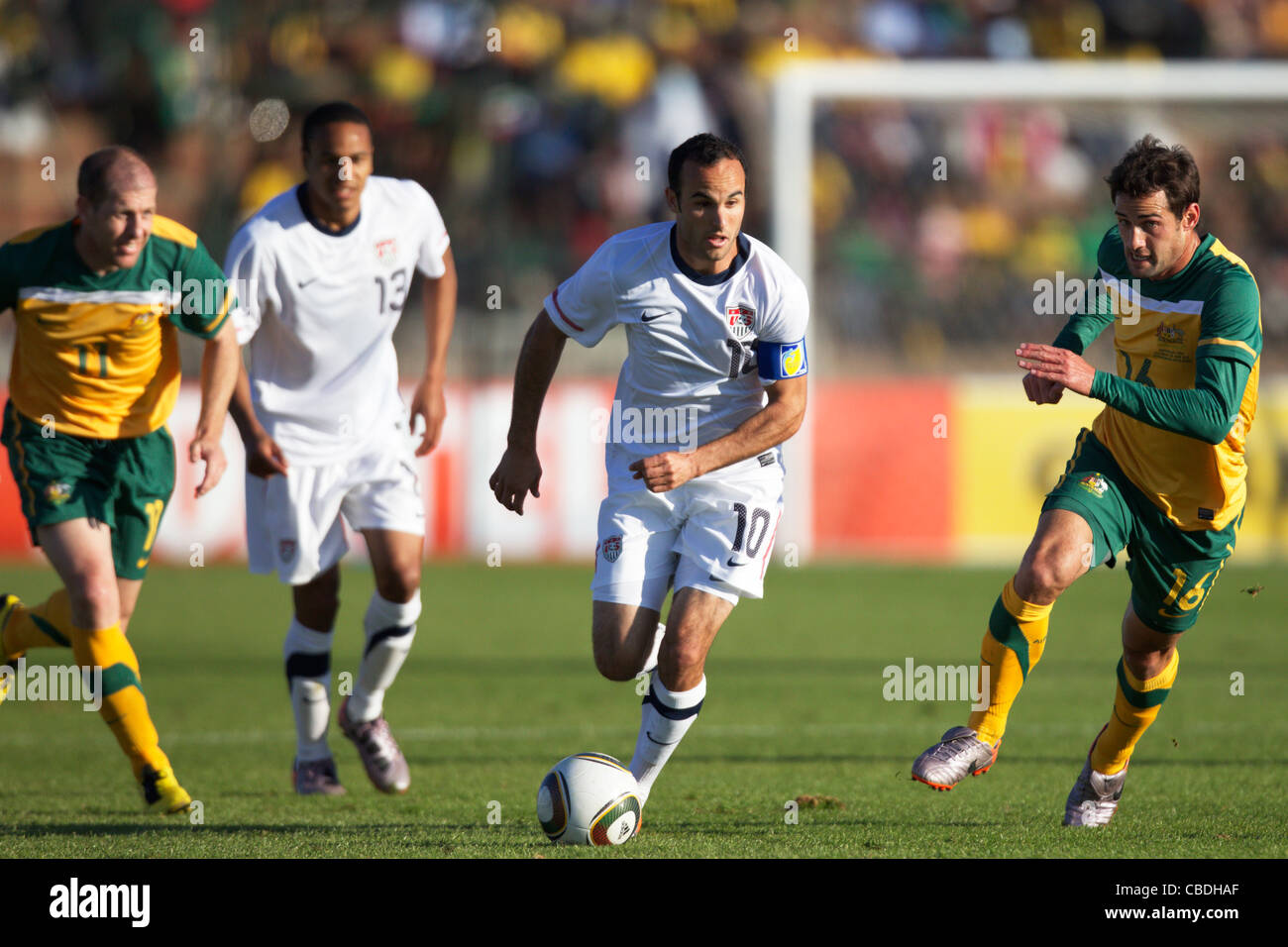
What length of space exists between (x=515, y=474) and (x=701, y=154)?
4.14ft

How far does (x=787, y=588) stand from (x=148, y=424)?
29.2ft

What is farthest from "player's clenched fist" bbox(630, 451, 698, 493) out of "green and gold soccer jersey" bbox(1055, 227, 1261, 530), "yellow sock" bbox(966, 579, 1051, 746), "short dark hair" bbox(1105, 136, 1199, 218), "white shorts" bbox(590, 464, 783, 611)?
"short dark hair" bbox(1105, 136, 1199, 218)

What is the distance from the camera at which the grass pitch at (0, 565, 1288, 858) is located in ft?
17.7

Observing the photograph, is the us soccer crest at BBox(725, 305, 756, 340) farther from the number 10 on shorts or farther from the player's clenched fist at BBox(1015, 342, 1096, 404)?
the player's clenched fist at BBox(1015, 342, 1096, 404)

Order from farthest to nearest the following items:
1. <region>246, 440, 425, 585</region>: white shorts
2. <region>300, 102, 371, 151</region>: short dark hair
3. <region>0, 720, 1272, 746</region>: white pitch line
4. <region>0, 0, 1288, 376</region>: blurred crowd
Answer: <region>0, 0, 1288, 376</region>: blurred crowd
<region>0, 720, 1272, 746</region>: white pitch line
<region>246, 440, 425, 585</region>: white shorts
<region>300, 102, 371, 151</region>: short dark hair

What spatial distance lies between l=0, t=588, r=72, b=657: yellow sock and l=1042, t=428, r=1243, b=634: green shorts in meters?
3.77

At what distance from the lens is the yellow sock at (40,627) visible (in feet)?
20.9

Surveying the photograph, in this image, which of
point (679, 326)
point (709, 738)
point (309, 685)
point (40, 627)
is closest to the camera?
point (679, 326)

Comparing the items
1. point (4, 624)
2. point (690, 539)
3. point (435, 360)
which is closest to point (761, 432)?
point (690, 539)

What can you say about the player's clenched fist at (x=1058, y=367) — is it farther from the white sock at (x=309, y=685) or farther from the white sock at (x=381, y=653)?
the white sock at (x=309, y=685)

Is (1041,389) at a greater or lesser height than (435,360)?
lesser

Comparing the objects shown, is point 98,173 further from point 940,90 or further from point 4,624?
point 940,90

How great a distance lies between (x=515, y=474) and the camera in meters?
5.55

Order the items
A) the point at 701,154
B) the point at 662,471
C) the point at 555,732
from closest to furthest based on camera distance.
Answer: the point at 662,471
the point at 701,154
the point at 555,732
